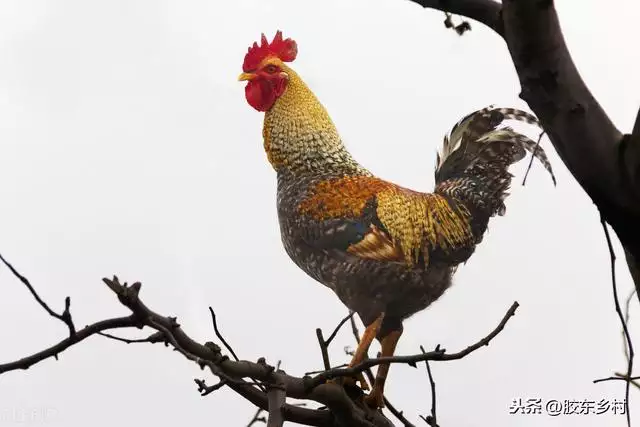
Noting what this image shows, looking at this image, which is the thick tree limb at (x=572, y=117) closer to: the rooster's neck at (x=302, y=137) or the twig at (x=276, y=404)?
the twig at (x=276, y=404)

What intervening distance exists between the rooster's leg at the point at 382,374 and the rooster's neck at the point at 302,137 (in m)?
0.44

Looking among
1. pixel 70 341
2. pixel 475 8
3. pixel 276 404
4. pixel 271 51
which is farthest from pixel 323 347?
pixel 271 51

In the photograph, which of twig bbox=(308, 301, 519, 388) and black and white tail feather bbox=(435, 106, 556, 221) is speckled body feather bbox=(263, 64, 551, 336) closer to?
black and white tail feather bbox=(435, 106, 556, 221)

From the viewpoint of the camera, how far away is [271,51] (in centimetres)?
206

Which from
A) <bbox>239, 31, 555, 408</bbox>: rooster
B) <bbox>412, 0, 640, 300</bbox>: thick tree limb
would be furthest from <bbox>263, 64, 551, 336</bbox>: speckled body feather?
<bbox>412, 0, 640, 300</bbox>: thick tree limb

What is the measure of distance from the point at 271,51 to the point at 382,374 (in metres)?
0.92

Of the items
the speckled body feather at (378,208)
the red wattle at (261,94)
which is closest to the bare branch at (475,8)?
the speckled body feather at (378,208)

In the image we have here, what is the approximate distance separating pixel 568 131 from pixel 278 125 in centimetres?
112

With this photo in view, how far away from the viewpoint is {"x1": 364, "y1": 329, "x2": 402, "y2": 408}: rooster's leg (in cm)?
164

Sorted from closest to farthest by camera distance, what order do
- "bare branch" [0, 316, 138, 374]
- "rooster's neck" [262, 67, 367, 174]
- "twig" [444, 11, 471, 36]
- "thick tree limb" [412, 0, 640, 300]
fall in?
"thick tree limb" [412, 0, 640, 300] < "bare branch" [0, 316, 138, 374] < "twig" [444, 11, 471, 36] < "rooster's neck" [262, 67, 367, 174]

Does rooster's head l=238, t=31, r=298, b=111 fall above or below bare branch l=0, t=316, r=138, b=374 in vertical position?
above

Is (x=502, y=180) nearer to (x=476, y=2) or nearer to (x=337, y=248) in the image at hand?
(x=337, y=248)

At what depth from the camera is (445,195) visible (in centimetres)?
196

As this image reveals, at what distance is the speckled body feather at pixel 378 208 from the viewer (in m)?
1.69
